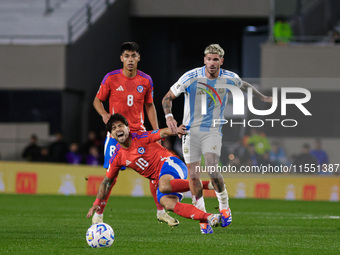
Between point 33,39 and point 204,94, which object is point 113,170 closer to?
point 204,94

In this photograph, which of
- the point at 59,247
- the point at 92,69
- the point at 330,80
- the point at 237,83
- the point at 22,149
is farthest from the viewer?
the point at 92,69

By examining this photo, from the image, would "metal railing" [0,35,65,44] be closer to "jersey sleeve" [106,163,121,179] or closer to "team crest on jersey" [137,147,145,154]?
"jersey sleeve" [106,163,121,179]

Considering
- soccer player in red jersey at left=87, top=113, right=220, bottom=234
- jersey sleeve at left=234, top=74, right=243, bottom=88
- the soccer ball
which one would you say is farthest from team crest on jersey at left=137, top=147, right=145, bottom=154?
the soccer ball

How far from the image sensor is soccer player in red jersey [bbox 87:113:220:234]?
29.6 ft

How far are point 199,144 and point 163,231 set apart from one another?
126 centimetres

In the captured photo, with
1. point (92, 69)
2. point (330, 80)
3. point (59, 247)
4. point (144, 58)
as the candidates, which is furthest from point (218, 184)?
point (144, 58)

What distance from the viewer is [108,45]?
25.6m

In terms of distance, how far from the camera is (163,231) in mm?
9727

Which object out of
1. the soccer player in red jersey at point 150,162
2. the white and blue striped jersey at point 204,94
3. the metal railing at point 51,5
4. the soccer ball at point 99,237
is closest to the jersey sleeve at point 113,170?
the soccer player in red jersey at point 150,162

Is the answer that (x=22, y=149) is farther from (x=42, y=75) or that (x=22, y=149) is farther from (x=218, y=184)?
(x=218, y=184)

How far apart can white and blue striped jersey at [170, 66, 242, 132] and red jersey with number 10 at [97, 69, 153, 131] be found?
66 cm

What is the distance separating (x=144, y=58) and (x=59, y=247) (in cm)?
2038

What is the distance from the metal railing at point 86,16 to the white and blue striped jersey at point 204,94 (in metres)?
14.0

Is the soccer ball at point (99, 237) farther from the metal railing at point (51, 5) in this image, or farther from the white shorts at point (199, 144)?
the metal railing at point (51, 5)
